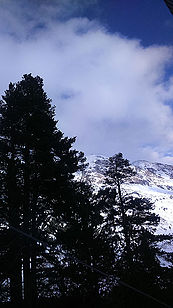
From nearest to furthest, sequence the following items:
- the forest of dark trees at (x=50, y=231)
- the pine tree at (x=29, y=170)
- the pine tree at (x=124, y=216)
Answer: the forest of dark trees at (x=50, y=231)
the pine tree at (x=29, y=170)
the pine tree at (x=124, y=216)

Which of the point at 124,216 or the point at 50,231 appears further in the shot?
the point at 124,216

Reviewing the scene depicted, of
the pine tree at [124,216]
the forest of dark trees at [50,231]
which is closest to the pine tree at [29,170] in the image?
the forest of dark trees at [50,231]

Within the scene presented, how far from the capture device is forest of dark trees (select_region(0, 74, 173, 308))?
28.0 feet

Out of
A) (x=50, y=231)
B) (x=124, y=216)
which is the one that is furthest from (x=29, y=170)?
(x=124, y=216)

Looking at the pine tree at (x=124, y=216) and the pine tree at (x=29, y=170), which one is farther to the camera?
the pine tree at (x=124, y=216)


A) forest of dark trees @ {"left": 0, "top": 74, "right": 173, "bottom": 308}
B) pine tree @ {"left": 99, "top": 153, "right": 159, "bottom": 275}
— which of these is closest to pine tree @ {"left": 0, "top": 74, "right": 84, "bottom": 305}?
forest of dark trees @ {"left": 0, "top": 74, "right": 173, "bottom": 308}

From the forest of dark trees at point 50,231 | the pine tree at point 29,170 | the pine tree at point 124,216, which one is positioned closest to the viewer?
the forest of dark trees at point 50,231

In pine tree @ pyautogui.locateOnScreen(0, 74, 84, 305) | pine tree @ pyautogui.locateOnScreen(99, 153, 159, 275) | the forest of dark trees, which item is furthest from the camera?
pine tree @ pyautogui.locateOnScreen(99, 153, 159, 275)

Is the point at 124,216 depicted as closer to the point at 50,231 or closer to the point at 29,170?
the point at 50,231

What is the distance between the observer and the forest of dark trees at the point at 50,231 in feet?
28.0

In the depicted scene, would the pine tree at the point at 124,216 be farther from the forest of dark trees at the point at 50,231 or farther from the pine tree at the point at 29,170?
the pine tree at the point at 29,170

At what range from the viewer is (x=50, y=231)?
11.0 meters

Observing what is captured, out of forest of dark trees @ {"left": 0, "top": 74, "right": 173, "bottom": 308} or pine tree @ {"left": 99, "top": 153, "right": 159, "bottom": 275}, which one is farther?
pine tree @ {"left": 99, "top": 153, "right": 159, "bottom": 275}

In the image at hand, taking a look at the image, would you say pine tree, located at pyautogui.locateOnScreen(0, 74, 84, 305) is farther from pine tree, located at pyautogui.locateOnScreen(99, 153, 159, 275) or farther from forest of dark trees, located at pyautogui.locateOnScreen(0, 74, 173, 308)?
pine tree, located at pyautogui.locateOnScreen(99, 153, 159, 275)
